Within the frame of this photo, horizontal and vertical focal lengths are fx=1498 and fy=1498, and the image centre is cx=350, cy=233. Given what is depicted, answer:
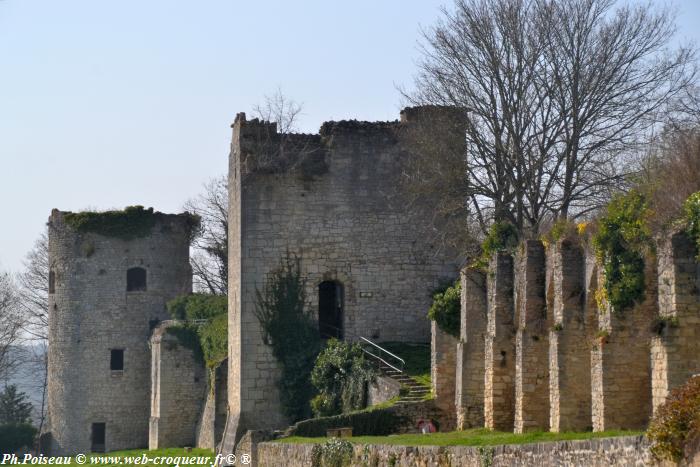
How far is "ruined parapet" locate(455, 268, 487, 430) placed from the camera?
2886 centimetres

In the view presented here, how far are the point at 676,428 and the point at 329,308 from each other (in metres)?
22.0

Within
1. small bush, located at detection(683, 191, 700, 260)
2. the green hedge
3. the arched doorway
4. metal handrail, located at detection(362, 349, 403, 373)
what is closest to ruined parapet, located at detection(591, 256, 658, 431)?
small bush, located at detection(683, 191, 700, 260)

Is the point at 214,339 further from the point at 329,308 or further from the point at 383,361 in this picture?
the point at 383,361

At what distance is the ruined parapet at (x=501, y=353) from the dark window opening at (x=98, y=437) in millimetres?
24282

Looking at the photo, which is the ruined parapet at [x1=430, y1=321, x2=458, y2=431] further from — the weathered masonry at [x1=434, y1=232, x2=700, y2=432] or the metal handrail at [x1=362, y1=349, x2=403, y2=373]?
the metal handrail at [x1=362, y1=349, x2=403, y2=373]

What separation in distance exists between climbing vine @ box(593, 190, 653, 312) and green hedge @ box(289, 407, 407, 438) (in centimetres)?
752

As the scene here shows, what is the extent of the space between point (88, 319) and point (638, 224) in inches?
1210

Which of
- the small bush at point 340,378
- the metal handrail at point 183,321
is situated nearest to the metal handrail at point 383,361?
the small bush at point 340,378

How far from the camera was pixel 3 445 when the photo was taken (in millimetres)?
53344

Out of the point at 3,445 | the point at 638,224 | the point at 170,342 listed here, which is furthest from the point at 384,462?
the point at 3,445

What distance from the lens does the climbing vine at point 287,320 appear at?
35406 mm

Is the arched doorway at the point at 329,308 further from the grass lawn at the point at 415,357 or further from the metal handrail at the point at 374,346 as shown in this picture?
the grass lawn at the point at 415,357

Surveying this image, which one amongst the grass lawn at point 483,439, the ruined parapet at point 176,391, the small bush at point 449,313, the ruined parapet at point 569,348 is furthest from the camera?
the ruined parapet at point 176,391

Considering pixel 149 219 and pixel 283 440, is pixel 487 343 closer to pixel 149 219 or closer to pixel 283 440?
pixel 283 440
